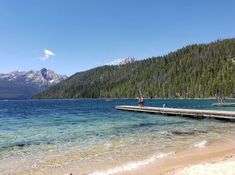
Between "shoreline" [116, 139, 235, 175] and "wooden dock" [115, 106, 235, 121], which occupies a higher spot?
"wooden dock" [115, 106, 235, 121]

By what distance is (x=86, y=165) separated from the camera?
15.3 meters

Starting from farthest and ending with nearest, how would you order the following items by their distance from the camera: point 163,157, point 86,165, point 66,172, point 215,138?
point 215,138
point 163,157
point 86,165
point 66,172

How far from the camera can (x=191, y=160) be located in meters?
15.8

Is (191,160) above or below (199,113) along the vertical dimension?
below

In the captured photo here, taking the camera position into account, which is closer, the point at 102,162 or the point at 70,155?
the point at 102,162

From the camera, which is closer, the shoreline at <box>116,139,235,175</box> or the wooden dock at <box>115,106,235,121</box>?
the shoreline at <box>116,139,235,175</box>

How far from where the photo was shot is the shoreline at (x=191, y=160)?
1337 centimetres

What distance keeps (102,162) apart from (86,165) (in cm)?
95

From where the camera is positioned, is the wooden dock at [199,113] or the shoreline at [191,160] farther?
the wooden dock at [199,113]

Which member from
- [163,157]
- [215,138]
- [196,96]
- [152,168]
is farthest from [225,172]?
[196,96]

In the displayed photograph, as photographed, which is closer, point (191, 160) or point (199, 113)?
point (191, 160)

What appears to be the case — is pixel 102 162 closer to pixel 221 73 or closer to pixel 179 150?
pixel 179 150

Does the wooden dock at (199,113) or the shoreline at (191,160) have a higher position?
the wooden dock at (199,113)

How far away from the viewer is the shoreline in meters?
13.4
